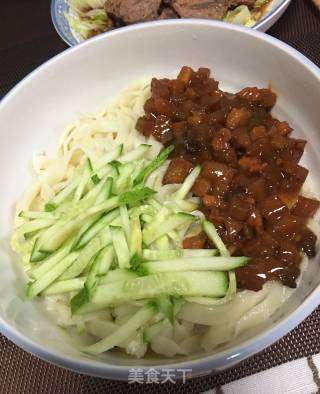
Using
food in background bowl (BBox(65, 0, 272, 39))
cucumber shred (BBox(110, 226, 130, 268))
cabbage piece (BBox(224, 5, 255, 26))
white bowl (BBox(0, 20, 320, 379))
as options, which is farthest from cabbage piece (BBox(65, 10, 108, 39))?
cucumber shred (BBox(110, 226, 130, 268))

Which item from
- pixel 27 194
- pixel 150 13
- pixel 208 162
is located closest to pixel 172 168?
pixel 208 162

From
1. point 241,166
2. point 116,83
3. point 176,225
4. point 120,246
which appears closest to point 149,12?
point 116,83

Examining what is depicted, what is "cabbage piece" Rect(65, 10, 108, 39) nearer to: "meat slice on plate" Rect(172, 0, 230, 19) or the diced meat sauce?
"meat slice on plate" Rect(172, 0, 230, 19)

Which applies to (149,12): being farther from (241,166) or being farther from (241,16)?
(241,166)

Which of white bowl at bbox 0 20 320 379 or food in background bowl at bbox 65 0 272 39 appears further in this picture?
food in background bowl at bbox 65 0 272 39

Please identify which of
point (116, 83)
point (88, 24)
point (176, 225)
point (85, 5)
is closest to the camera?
point (176, 225)

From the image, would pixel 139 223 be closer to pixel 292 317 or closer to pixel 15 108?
pixel 292 317

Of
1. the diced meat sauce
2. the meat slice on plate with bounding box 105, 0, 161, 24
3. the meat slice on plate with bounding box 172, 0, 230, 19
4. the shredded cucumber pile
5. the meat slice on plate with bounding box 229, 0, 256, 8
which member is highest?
the meat slice on plate with bounding box 229, 0, 256, 8

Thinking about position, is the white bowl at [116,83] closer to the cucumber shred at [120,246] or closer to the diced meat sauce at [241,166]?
the diced meat sauce at [241,166]
